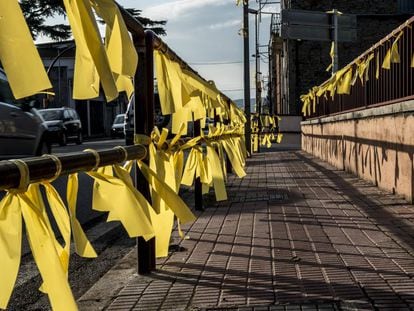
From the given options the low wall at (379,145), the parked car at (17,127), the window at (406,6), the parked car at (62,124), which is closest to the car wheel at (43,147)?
the parked car at (17,127)

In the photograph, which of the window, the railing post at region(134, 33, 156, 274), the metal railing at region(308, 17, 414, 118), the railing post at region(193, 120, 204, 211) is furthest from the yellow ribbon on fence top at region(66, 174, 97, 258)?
the window

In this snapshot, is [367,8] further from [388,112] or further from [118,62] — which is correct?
[118,62]

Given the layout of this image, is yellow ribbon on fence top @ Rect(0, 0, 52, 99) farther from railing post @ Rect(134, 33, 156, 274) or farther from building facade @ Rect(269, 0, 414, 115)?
building facade @ Rect(269, 0, 414, 115)

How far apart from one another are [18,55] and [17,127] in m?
8.72

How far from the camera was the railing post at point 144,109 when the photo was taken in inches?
176

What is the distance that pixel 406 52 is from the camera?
7.85 meters

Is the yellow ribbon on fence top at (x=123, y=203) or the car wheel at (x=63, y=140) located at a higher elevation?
the yellow ribbon on fence top at (x=123, y=203)

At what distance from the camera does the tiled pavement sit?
12.5 feet

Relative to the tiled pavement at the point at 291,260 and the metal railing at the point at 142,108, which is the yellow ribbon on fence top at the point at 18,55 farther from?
the tiled pavement at the point at 291,260

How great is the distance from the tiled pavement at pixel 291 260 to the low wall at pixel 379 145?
0.41 m

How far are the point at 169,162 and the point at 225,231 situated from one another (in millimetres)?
1760

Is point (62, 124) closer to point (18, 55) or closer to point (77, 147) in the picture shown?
point (77, 147)

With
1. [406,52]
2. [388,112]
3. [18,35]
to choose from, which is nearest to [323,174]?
[388,112]

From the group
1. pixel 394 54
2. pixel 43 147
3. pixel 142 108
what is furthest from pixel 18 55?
pixel 43 147
